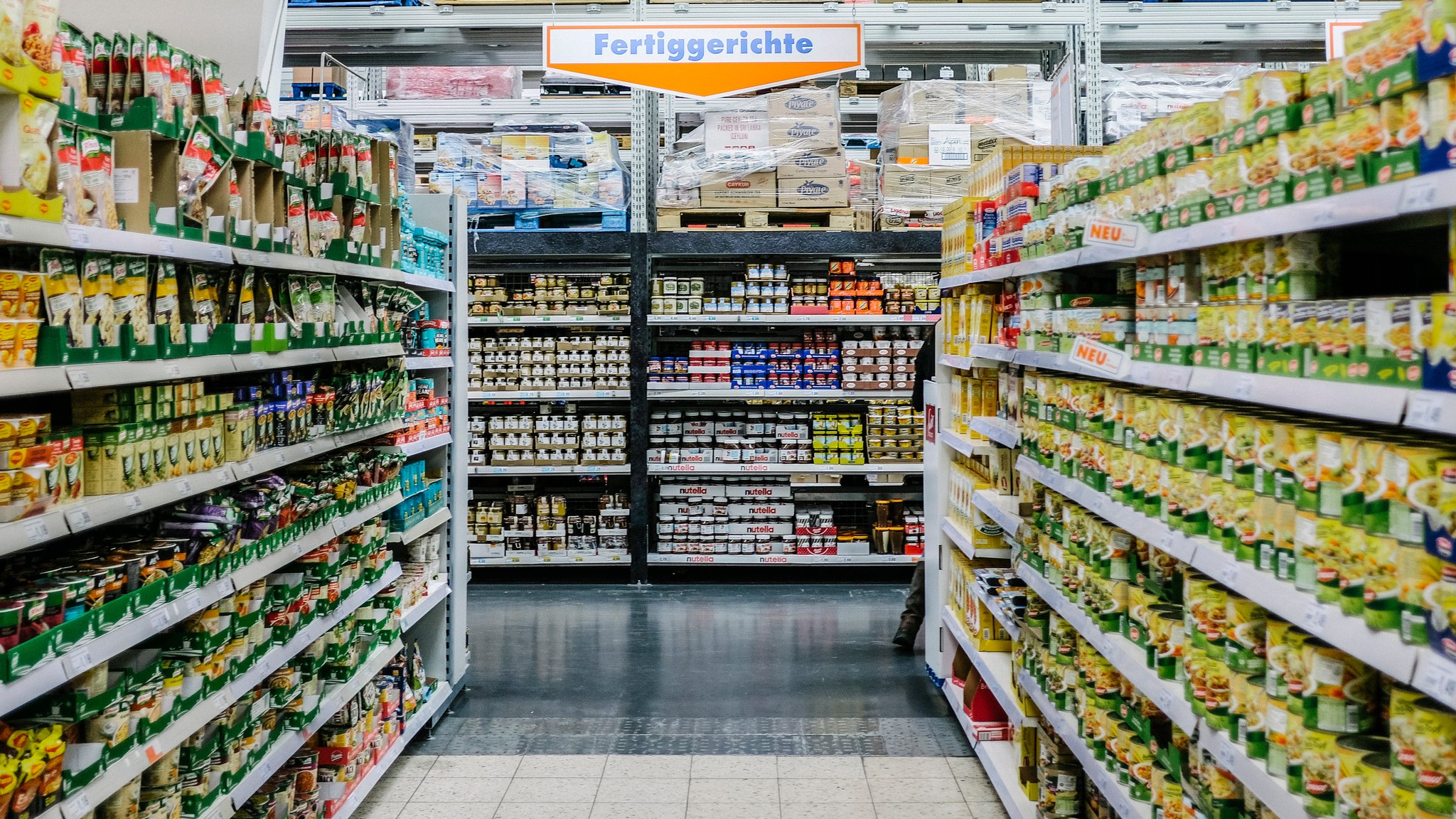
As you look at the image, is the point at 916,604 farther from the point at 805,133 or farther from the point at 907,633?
the point at 805,133

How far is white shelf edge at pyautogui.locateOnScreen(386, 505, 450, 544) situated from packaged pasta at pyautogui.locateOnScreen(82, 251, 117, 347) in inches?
77.8

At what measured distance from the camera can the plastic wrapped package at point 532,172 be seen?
698 cm

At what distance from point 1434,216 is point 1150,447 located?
33.3 inches

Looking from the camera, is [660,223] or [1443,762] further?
[660,223]

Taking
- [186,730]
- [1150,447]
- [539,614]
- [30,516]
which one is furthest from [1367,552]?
[539,614]

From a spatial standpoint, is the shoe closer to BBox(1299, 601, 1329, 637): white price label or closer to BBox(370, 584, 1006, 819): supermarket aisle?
BBox(370, 584, 1006, 819): supermarket aisle

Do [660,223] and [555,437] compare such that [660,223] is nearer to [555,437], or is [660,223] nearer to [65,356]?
[555,437]

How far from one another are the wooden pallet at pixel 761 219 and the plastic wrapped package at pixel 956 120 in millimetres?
471

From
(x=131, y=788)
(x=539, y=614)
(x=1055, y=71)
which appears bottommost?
(x=539, y=614)

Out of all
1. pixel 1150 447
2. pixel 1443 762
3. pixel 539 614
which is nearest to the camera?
pixel 1443 762

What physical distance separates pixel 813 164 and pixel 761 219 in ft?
1.51

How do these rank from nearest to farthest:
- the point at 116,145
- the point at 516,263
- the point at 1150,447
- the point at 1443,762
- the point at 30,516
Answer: the point at 1443,762
the point at 30,516
the point at 116,145
the point at 1150,447
the point at 516,263

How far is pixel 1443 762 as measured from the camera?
153 cm

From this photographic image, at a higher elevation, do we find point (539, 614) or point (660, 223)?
point (660, 223)
